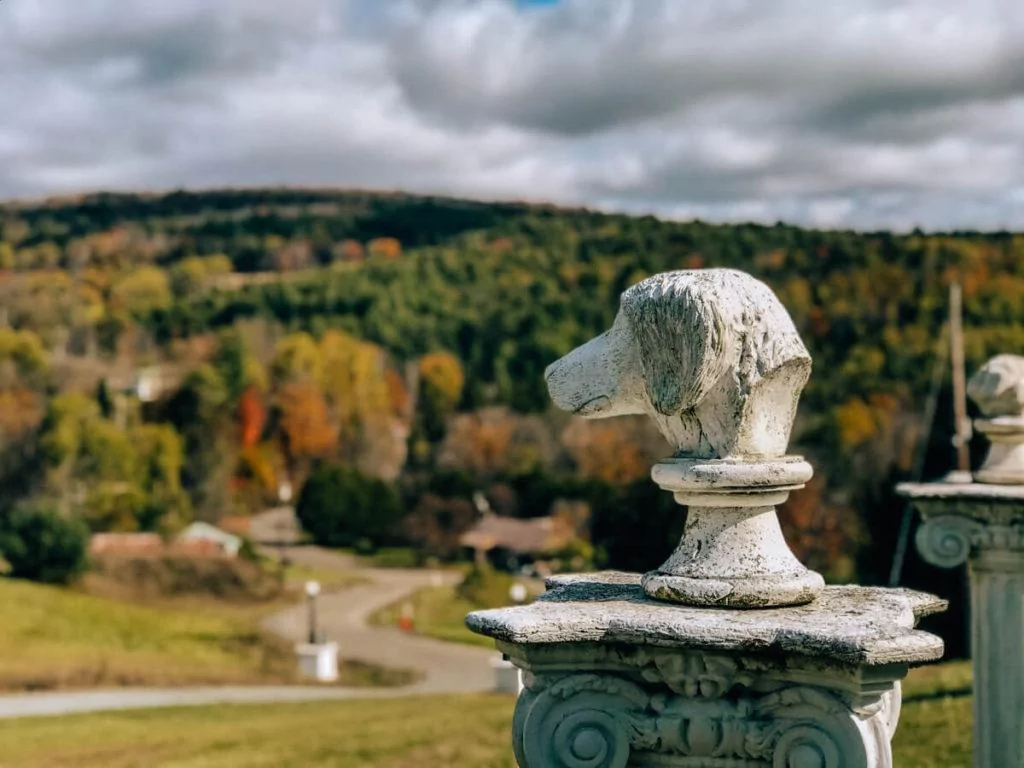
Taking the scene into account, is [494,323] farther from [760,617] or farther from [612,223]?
[760,617]

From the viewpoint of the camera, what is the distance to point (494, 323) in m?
72.7

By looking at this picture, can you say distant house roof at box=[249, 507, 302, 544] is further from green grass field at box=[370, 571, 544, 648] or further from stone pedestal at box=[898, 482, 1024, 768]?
stone pedestal at box=[898, 482, 1024, 768]

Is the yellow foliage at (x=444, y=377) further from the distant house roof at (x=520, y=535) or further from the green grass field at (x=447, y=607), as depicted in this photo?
the green grass field at (x=447, y=607)

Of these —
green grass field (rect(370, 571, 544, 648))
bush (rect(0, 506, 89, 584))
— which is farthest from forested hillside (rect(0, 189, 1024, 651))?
bush (rect(0, 506, 89, 584))

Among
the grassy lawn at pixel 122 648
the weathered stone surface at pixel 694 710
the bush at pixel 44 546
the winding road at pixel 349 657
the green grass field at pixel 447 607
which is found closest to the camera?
the weathered stone surface at pixel 694 710

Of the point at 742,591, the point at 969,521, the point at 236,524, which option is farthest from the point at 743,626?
the point at 236,524

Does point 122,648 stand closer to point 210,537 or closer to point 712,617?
point 210,537

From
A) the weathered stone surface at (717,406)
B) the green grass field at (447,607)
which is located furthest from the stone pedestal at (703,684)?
the green grass field at (447,607)

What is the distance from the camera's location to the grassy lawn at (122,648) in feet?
72.3

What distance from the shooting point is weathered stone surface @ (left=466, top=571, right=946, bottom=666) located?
2.69 m

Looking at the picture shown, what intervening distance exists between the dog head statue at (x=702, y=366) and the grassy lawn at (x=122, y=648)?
20.6 m

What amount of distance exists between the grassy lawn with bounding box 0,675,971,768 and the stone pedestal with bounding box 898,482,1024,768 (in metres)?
2.23

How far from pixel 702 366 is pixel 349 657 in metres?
26.1

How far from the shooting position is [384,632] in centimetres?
3316
